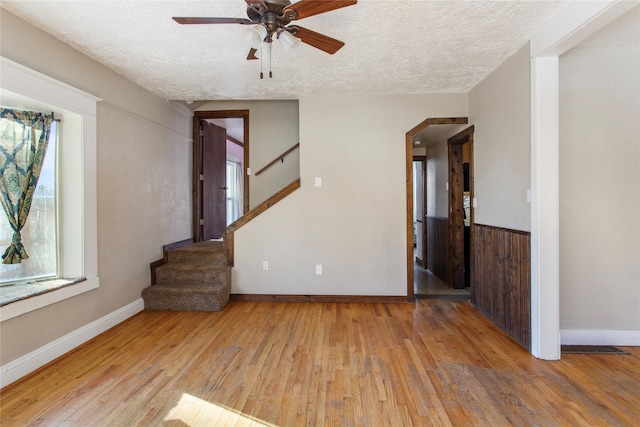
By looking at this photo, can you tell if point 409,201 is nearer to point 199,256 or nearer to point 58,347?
point 199,256

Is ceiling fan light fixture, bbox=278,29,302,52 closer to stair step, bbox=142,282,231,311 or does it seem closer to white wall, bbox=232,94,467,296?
white wall, bbox=232,94,467,296

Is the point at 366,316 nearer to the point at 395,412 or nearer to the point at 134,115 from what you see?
the point at 395,412

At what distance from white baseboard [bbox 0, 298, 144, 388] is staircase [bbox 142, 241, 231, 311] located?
318 mm

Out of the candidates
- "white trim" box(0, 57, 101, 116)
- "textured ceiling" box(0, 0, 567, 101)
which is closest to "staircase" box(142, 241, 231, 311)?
"white trim" box(0, 57, 101, 116)

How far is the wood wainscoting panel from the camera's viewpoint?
8.49 feet

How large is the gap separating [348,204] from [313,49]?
1.83 meters

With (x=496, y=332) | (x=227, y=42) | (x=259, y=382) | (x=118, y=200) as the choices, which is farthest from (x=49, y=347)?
(x=496, y=332)

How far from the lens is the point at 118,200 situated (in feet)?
10.4

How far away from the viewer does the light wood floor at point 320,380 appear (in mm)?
1770

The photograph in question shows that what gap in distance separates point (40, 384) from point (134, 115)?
2620 mm

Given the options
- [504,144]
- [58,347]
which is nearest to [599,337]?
[504,144]

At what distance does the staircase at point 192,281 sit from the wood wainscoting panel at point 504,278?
296 centimetres

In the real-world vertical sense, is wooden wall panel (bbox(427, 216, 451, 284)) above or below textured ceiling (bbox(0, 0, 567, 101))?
below

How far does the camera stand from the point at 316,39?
1969 mm
